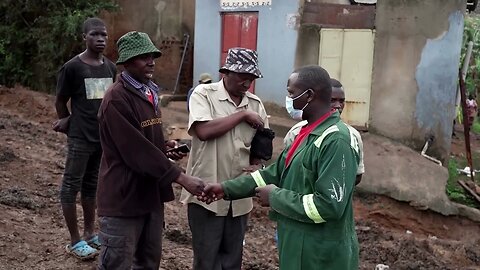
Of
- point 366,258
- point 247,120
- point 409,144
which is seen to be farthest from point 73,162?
point 409,144

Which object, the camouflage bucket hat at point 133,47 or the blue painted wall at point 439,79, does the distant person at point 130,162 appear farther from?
the blue painted wall at point 439,79

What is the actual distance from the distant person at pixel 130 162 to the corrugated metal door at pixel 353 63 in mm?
7300

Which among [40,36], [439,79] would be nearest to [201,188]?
[439,79]

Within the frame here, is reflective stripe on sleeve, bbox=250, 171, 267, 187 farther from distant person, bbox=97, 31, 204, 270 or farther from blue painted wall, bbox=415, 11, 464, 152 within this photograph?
blue painted wall, bbox=415, 11, 464, 152

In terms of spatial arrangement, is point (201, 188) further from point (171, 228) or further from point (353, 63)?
point (353, 63)

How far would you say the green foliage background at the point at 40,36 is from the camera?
1255 cm

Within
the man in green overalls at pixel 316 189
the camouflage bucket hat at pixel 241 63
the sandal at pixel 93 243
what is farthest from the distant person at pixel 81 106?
the man in green overalls at pixel 316 189

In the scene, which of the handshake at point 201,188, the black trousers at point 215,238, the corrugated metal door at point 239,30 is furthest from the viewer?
the corrugated metal door at point 239,30

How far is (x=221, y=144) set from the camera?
3672 mm

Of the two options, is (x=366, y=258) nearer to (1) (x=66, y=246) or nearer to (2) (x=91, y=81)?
(1) (x=66, y=246)

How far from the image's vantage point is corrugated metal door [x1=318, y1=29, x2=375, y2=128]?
33.2 feet

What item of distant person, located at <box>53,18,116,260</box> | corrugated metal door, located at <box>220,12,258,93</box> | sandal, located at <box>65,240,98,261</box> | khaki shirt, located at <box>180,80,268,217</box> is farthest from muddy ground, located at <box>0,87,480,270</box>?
corrugated metal door, located at <box>220,12,258,93</box>

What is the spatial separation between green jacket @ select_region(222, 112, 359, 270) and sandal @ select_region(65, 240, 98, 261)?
6.61 ft

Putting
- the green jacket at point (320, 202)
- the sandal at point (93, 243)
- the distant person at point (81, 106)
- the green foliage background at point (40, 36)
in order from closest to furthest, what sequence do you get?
the green jacket at point (320, 202), the distant person at point (81, 106), the sandal at point (93, 243), the green foliage background at point (40, 36)
